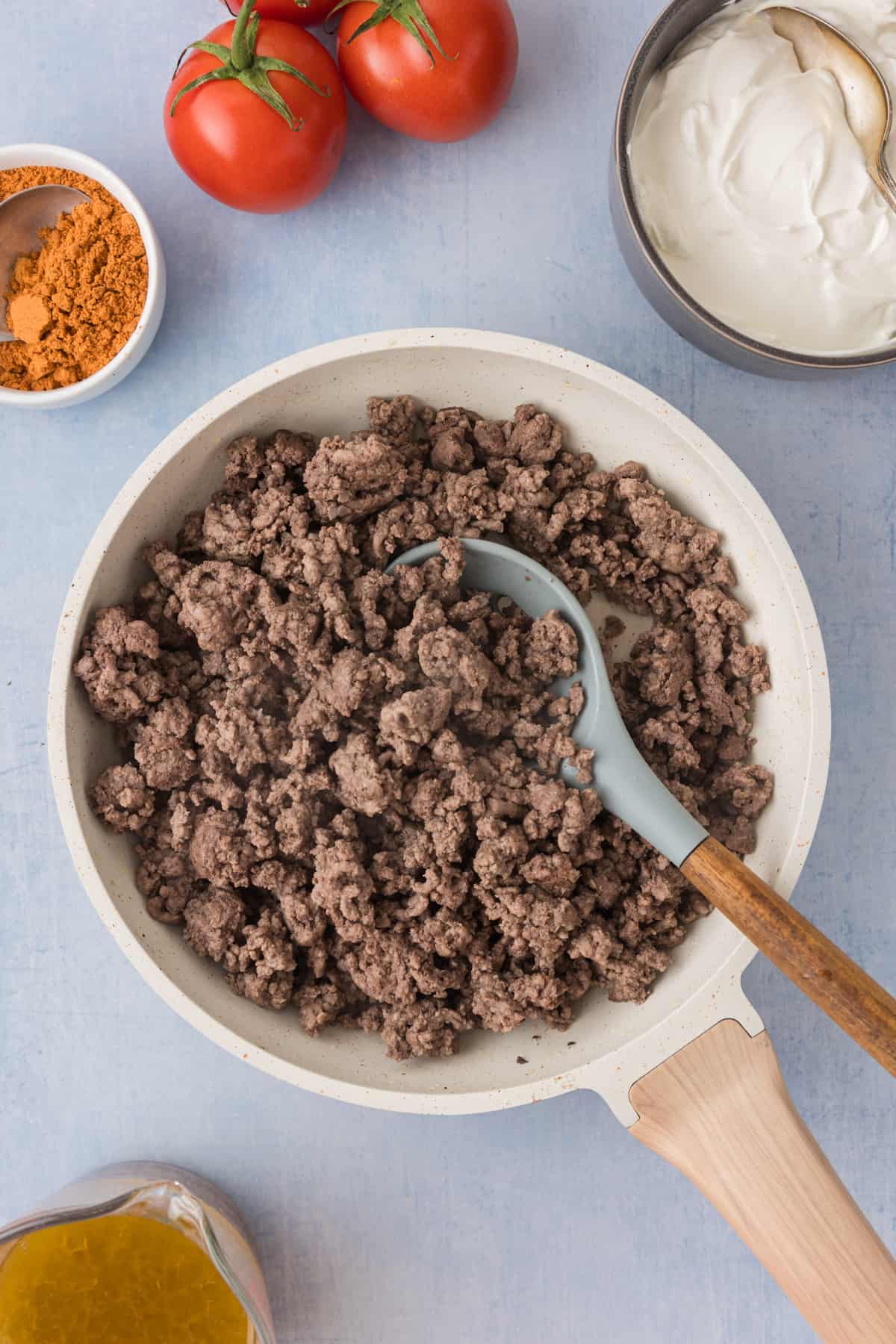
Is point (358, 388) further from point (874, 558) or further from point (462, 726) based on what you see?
point (874, 558)

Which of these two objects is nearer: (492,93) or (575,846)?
(575,846)

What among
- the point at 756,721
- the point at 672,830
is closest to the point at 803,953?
the point at 672,830

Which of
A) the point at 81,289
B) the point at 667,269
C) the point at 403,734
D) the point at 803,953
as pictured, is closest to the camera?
the point at 803,953

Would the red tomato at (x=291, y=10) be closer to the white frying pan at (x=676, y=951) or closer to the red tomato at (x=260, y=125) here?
the red tomato at (x=260, y=125)

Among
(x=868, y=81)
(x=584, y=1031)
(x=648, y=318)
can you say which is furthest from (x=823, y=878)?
(x=868, y=81)

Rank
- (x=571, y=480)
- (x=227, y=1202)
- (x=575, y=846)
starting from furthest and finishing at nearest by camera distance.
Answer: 1. (x=227, y=1202)
2. (x=571, y=480)
3. (x=575, y=846)

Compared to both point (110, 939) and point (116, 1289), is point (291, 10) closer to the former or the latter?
point (110, 939)
